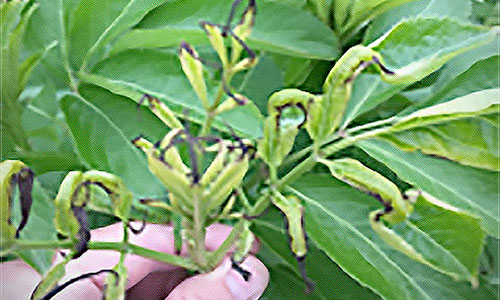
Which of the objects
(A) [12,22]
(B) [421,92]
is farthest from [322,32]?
(A) [12,22]

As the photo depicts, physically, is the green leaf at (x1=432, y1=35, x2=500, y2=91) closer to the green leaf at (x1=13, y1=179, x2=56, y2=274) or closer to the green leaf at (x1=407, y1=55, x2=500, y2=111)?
the green leaf at (x1=407, y1=55, x2=500, y2=111)

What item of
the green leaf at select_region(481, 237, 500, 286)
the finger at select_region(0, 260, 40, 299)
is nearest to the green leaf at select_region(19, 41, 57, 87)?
the finger at select_region(0, 260, 40, 299)

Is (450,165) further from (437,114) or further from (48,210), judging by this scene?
(48,210)

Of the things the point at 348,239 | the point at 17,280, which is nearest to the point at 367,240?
the point at 348,239

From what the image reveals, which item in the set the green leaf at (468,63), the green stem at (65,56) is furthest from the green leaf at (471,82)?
the green stem at (65,56)

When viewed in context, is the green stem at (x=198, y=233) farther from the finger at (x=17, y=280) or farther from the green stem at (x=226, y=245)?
the finger at (x=17, y=280)

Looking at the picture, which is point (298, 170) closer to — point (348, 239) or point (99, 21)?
point (348, 239)
